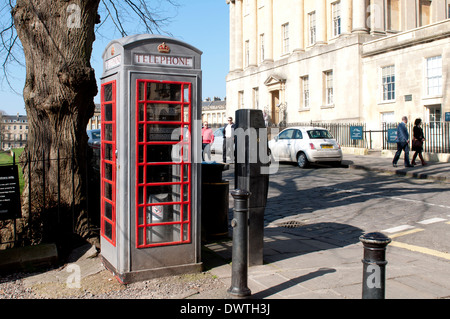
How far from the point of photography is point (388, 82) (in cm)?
2619

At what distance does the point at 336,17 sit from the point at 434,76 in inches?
421

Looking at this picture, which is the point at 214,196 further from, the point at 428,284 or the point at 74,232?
the point at 428,284

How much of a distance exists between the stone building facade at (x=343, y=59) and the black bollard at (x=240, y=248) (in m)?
21.3

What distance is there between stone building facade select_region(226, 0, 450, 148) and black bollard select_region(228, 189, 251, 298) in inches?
837

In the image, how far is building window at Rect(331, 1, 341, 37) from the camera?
31188 mm

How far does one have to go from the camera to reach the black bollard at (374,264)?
3.35 meters

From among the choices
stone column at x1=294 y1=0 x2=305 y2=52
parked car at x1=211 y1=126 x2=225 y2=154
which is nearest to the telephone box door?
parked car at x1=211 y1=126 x2=225 y2=154

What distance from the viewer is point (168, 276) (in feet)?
16.4

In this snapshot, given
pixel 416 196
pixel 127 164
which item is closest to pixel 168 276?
pixel 127 164

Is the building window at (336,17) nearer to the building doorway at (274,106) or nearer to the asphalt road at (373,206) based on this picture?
the building doorway at (274,106)

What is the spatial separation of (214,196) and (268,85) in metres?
32.9

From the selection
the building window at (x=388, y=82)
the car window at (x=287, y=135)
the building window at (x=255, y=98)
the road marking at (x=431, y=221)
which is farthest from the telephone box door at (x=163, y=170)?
the building window at (x=255, y=98)

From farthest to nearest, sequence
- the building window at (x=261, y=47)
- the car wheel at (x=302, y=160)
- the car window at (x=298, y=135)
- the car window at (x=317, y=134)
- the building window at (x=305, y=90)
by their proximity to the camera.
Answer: the building window at (x=261, y=47)
the building window at (x=305, y=90)
the car window at (x=298, y=135)
the car window at (x=317, y=134)
the car wheel at (x=302, y=160)

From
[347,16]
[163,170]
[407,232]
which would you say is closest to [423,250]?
[407,232]
